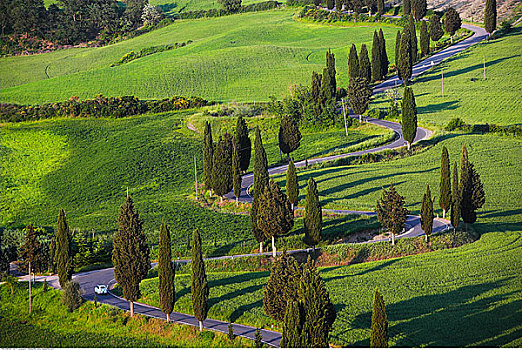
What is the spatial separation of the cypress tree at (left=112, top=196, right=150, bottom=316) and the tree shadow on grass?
56.3 ft

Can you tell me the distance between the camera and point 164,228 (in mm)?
50531

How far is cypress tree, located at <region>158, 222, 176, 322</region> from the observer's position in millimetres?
48938

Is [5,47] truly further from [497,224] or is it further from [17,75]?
[497,224]

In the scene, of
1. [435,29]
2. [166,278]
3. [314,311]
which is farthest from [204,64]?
[314,311]

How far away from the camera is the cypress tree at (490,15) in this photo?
136375 mm

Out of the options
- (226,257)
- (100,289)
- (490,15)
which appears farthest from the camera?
(490,15)

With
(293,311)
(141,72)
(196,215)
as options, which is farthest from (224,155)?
(141,72)

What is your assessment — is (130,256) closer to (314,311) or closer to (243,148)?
(314,311)

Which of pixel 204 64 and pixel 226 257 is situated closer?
pixel 226 257

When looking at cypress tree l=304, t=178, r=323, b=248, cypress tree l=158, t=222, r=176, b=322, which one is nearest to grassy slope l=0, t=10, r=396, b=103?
cypress tree l=304, t=178, r=323, b=248

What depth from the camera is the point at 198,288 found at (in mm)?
47531

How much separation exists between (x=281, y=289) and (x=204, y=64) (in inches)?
4201

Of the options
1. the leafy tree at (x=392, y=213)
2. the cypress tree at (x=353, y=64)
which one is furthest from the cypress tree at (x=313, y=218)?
the cypress tree at (x=353, y=64)

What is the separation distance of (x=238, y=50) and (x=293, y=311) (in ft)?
397
